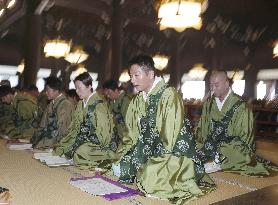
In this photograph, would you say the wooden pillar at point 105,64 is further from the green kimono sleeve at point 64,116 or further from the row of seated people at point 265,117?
the green kimono sleeve at point 64,116

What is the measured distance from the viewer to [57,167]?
4.98 meters

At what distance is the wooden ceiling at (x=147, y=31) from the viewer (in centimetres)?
1316

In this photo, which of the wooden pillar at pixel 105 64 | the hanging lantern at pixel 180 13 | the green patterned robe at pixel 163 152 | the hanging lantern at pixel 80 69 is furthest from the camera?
the hanging lantern at pixel 80 69

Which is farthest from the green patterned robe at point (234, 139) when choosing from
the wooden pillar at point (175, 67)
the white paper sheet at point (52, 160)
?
the wooden pillar at point (175, 67)

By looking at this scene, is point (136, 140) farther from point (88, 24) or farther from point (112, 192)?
point (88, 24)

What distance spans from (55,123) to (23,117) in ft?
6.54

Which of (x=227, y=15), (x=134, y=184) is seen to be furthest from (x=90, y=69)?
(x=134, y=184)

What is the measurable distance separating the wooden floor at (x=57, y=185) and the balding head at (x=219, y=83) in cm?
120

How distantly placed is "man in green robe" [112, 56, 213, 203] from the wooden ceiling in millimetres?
7706

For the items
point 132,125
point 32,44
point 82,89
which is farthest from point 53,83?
point 32,44

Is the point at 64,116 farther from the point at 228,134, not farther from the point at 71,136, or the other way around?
the point at 228,134

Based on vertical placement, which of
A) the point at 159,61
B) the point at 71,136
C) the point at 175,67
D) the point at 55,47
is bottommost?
the point at 71,136

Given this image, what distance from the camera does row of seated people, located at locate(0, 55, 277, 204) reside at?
3.76 metres

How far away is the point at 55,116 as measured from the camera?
6426mm
